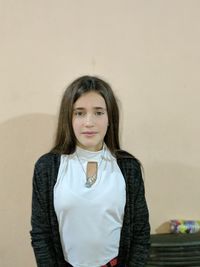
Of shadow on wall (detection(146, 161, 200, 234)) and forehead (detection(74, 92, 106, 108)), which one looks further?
shadow on wall (detection(146, 161, 200, 234))

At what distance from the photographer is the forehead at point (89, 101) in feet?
3.46

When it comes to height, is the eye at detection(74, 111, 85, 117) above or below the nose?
above

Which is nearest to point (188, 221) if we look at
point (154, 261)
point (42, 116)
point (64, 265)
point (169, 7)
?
point (154, 261)

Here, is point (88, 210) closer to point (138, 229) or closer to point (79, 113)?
point (138, 229)

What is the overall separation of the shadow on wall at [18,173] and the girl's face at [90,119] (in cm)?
40

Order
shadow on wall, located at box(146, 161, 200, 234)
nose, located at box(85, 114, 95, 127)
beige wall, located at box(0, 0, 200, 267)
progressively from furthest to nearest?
1. shadow on wall, located at box(146, 161, 200, 234)
2. beige wall, located at box(0, 0, 200, 267)
3. nose, located at box(85, 114, 95, 127)

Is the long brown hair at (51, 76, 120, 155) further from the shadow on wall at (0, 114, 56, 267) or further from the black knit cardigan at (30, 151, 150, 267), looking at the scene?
the shadow on wall at (0, 114, 56, 267)

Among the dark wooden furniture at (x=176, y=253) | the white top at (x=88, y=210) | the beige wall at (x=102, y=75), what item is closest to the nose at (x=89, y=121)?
the white top at (x=88, y=210)

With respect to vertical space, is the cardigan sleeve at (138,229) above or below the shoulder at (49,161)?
below

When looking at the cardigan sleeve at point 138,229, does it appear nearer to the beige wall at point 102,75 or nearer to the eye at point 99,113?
the eye at point 99,113

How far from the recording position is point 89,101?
1055 mm

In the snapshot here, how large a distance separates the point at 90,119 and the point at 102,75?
0.45 m

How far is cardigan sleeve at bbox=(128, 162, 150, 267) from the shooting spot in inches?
Answer: 44.3

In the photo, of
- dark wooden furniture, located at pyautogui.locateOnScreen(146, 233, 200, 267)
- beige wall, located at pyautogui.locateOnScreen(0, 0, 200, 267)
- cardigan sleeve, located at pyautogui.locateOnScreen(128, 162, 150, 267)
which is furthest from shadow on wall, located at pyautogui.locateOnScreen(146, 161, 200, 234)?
cardigan sleeve, located at pyautogui.locateOnScreen(128, 162, 150, 267)
